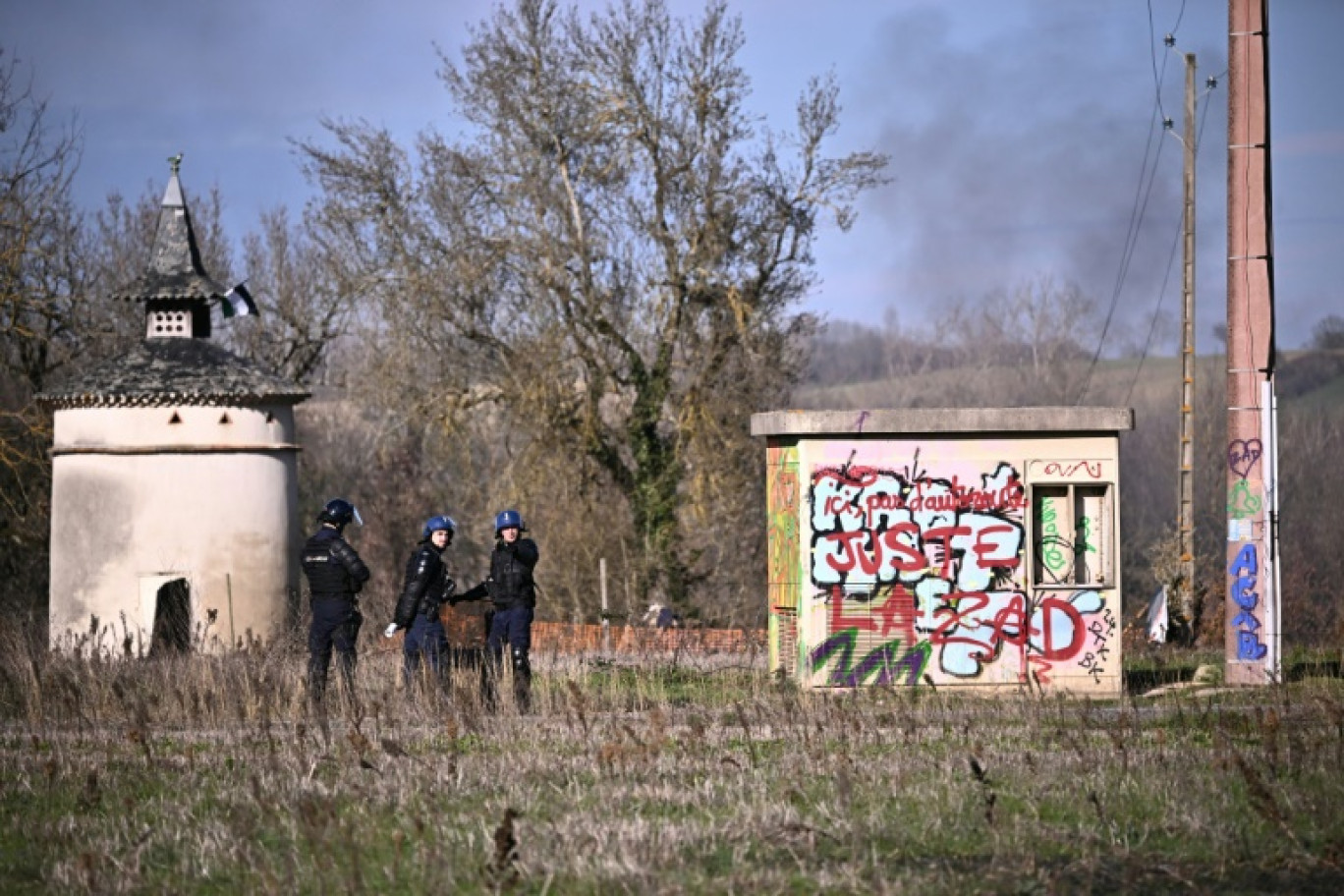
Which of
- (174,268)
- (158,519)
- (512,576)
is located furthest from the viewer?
(174,268)

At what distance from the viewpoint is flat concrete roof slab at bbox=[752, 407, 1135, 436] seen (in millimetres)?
17219

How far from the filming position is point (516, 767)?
459 inches

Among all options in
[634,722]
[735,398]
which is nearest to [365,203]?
[735,398]

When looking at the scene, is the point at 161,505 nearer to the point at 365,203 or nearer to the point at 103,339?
the point at 365,203

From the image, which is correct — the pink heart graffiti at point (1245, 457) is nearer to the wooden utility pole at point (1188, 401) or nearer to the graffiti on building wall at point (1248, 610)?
the graffiti on building wall at point (1248, 610)

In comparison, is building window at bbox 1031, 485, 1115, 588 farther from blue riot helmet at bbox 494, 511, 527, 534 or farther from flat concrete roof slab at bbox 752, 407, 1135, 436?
blue riot helmet at bbox 494, 511, 527, 534

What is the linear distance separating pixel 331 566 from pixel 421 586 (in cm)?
94

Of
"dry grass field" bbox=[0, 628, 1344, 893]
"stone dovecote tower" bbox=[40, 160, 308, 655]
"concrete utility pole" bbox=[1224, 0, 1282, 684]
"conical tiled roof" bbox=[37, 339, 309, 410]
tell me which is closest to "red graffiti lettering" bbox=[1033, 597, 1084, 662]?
"dry grass field" bbox=[0, 628, 1344, 893]

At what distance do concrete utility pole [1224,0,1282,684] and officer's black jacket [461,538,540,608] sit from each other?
7.08 m

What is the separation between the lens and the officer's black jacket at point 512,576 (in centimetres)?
1534

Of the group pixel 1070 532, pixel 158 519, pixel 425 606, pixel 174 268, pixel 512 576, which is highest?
A: pixel 174 268

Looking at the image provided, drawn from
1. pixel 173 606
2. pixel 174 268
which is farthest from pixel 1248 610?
pixel 174 268

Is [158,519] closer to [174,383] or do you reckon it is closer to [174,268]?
[174,383]

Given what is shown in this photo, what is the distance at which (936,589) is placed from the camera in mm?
17172
